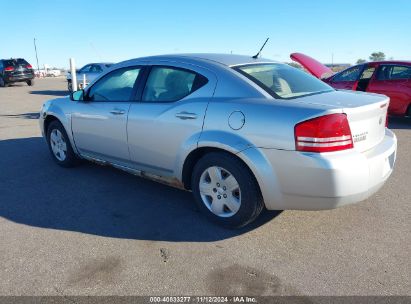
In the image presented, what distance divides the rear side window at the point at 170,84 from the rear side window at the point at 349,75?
Result: 696 cm

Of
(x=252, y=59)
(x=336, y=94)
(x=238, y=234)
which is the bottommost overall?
(x=238, y=234)

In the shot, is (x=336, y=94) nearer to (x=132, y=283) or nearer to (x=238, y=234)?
(x=238, y=234)


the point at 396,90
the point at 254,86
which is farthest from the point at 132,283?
the point at 396,90

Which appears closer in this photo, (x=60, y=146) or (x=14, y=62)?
(x=60, y=146)

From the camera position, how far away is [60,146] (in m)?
5.46

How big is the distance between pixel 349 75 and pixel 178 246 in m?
8.07

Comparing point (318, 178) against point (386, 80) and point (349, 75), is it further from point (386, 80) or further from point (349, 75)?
point (349, 75)

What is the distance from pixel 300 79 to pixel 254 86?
856mm

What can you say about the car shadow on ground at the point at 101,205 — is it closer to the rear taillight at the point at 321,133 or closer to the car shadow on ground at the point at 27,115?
the rear taillight at the point at 321,133

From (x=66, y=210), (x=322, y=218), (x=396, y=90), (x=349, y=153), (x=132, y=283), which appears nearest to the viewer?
(x=132, y=283)

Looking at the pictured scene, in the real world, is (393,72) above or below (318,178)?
above

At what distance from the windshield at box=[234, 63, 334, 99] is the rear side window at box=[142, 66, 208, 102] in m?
0.44

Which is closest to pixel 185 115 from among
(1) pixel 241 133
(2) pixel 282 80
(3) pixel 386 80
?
(1) pixel 241 133

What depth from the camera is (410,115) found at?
28.3 ft
